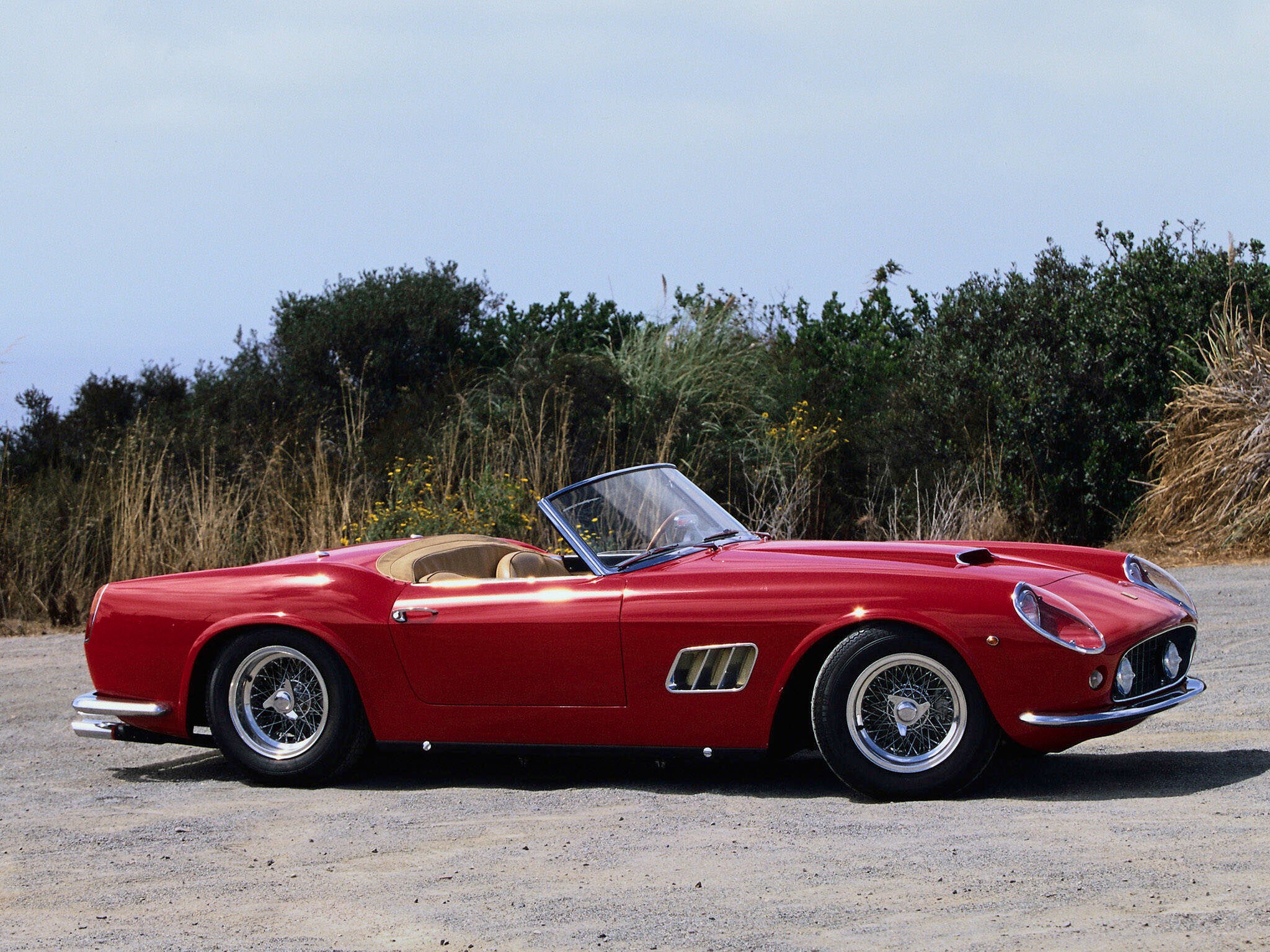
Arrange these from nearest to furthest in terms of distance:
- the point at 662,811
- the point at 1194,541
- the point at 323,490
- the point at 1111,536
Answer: the point at 662,811, the point at 323,490, the point at 1194,541, the point at 1111,536

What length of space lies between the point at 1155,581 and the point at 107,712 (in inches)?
174

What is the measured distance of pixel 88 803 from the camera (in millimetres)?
5609

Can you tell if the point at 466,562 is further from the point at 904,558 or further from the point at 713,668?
the point at 904,558

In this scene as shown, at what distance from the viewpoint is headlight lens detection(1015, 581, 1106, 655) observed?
473 centimetres

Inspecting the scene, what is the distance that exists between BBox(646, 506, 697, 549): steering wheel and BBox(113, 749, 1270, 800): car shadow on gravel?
0.85 metres

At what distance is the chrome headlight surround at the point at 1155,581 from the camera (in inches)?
221

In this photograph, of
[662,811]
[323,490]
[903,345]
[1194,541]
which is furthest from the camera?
[903,345]

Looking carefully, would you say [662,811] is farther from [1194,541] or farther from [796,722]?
[1194,541]

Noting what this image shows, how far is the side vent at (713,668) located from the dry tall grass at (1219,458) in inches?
415

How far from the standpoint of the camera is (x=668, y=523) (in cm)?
579

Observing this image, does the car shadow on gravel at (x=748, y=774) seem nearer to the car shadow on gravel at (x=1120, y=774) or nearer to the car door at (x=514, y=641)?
the car shadow on gravel at (x=1120, y=774)

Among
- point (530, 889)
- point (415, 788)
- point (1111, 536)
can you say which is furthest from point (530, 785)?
point (1111, 536)

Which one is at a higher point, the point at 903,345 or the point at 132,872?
the point at 903,345

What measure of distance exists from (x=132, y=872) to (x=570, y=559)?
1991 millimetres
